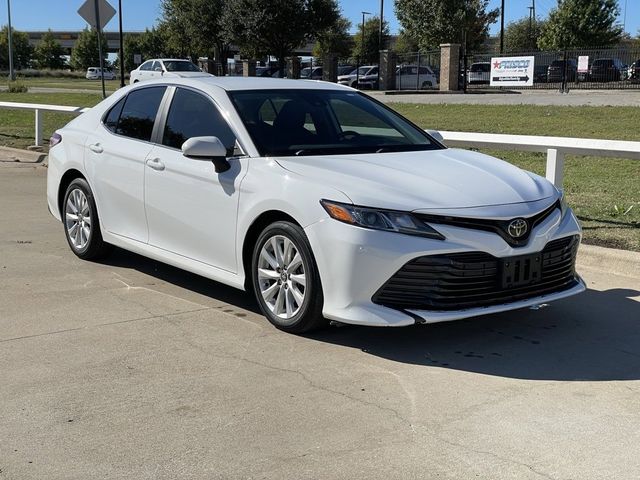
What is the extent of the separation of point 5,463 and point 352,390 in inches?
69.5

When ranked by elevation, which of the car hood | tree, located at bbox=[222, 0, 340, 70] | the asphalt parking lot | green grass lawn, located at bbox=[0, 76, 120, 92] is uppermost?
tree, located at bbox=[222, 0, 340, 70]

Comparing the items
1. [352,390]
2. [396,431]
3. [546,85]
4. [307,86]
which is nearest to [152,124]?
[307,86]

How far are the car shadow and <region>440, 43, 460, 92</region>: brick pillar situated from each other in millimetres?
32642

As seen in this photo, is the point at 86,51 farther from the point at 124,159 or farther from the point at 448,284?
the point at 448,284

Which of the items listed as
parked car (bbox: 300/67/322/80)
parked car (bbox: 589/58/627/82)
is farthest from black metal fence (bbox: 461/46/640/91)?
parked car (bbox: 300/67/322/80)

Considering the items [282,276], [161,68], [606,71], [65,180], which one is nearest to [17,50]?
[161,68]

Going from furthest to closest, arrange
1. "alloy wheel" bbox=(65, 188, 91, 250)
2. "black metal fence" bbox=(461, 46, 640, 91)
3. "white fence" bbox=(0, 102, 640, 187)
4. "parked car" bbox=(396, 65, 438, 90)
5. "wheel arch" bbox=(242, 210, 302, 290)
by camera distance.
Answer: "parked car" bbox=(396, 65, 438, 90) → "black metal fence" bbox=(461, 46, 640, 91) → "white fence" bbox=(0, 102, 640, 187) → "alloy wheel" bbox=(65, 188, 91, 250) → "wheel arch" bbox=(242, 210, 302, 290)

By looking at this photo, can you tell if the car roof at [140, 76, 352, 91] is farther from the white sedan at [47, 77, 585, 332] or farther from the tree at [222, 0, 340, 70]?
the tree at [222, 0, 340, 70]

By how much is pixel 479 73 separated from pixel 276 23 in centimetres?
1141

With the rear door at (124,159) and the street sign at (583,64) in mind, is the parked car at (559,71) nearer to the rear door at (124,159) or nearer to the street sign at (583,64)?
the street sign at (583,64)

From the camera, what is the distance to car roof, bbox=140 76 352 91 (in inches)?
239

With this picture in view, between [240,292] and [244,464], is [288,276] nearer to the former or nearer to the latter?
[240,292]

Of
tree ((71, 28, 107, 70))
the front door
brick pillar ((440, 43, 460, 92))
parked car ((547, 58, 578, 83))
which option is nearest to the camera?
the front door

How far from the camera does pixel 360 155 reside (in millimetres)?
5543
